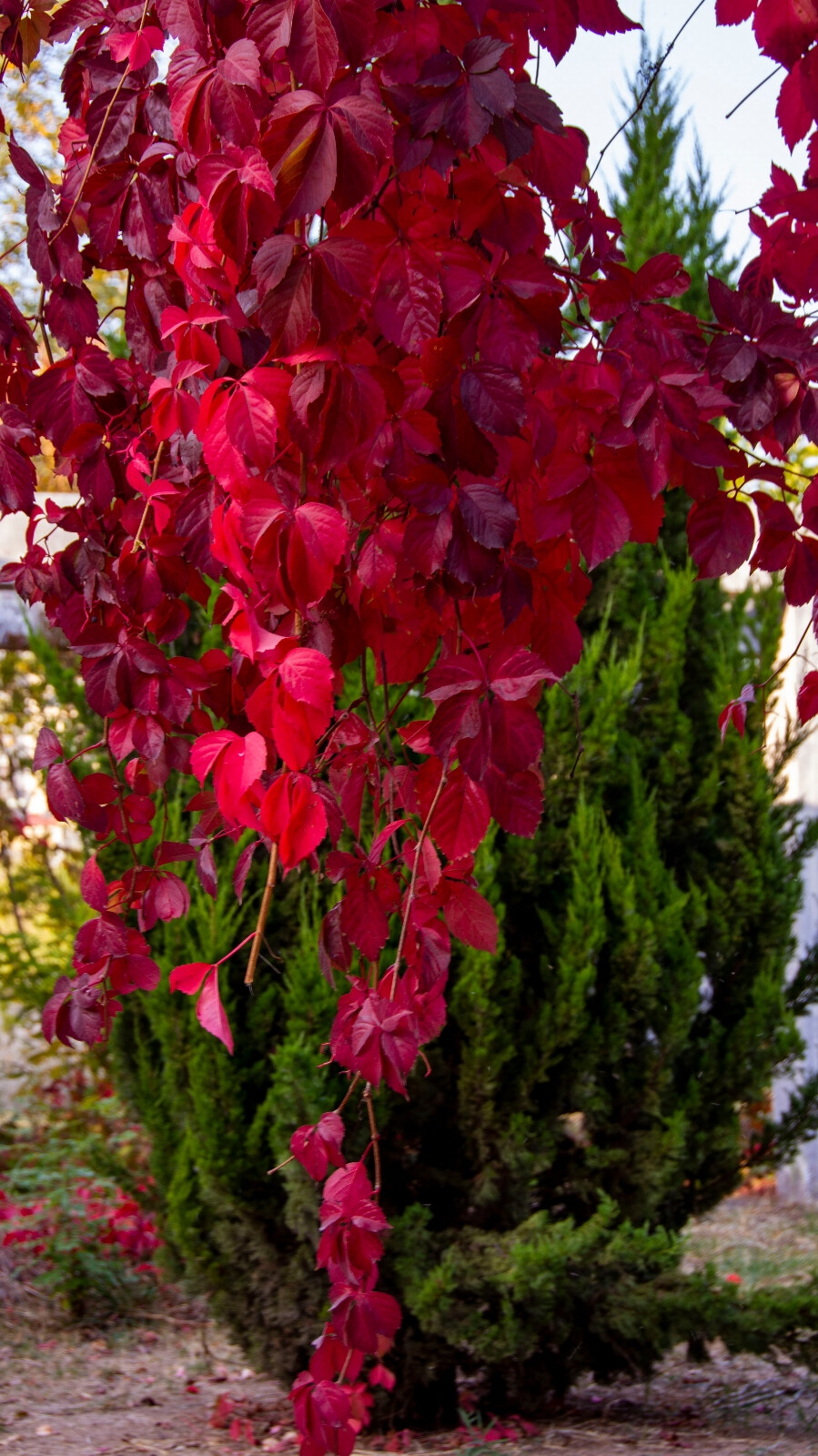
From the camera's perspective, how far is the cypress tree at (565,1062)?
91.7 inches

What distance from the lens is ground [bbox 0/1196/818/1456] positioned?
7.97 feet

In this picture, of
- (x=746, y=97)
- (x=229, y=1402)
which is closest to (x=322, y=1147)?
(x=746, y=97)

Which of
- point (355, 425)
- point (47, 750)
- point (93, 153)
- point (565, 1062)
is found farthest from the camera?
point (565, 1062)

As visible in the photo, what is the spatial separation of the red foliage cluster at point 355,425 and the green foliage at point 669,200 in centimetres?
175

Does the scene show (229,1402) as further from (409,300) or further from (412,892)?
(409,300)

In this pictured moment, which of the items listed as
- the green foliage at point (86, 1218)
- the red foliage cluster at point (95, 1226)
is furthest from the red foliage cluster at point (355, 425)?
the red foliage cluster at point (95, 1226)

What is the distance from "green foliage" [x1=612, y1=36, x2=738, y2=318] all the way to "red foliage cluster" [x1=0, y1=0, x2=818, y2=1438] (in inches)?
68.9

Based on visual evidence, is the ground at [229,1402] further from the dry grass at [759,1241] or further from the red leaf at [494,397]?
the red leaf at [494,397]

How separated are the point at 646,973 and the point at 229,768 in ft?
5.71

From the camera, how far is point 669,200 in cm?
283

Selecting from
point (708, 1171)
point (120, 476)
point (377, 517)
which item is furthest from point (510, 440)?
point (708, 1171)

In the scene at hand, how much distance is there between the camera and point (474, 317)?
846 mm

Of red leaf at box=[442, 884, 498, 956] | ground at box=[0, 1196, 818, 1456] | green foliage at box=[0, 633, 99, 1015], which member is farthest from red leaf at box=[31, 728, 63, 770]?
green foliage at box=[0, 633, 99, 1015]

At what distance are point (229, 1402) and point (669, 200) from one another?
2820mm
